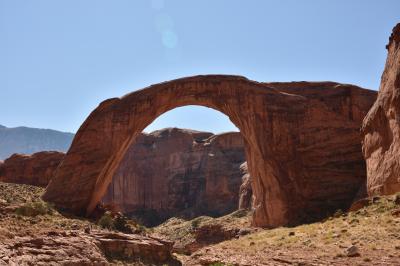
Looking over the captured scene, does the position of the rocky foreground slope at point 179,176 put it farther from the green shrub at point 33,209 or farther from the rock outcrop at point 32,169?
the green shrub at point 33,209

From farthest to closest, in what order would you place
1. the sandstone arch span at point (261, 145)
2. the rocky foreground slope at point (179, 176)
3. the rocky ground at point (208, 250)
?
1. the rocky foreground slope at point (179, 176)
2. the sandstone arch span at point (261, 145)
3. the rocky ground at point (208, 250)

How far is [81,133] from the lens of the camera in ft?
105

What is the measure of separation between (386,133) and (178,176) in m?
42.2

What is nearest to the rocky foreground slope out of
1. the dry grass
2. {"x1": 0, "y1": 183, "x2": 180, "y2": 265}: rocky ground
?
{"x1": 0, "y1": 183, "x2": 180, "y2": 265}: rocky ground

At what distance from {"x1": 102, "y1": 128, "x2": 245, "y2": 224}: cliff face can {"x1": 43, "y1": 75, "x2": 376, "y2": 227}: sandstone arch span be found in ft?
78.1

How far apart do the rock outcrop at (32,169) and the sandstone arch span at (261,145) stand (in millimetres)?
13789

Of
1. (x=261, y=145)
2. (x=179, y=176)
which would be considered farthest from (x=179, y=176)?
(x=261, y=145)

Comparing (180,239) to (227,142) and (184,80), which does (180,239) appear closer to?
(184,80)

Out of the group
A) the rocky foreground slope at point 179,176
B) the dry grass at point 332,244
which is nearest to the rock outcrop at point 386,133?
the dry grass at point 332,244

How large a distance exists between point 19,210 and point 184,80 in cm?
1460

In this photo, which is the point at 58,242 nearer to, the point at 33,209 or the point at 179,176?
the point at 33,209

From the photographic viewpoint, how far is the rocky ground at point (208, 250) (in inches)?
630

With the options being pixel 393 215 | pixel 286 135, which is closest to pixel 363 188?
pixel 286 135

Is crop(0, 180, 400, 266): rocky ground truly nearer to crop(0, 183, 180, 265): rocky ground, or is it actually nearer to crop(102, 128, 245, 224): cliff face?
crop(0, 183, 180, 265): rocky ground
